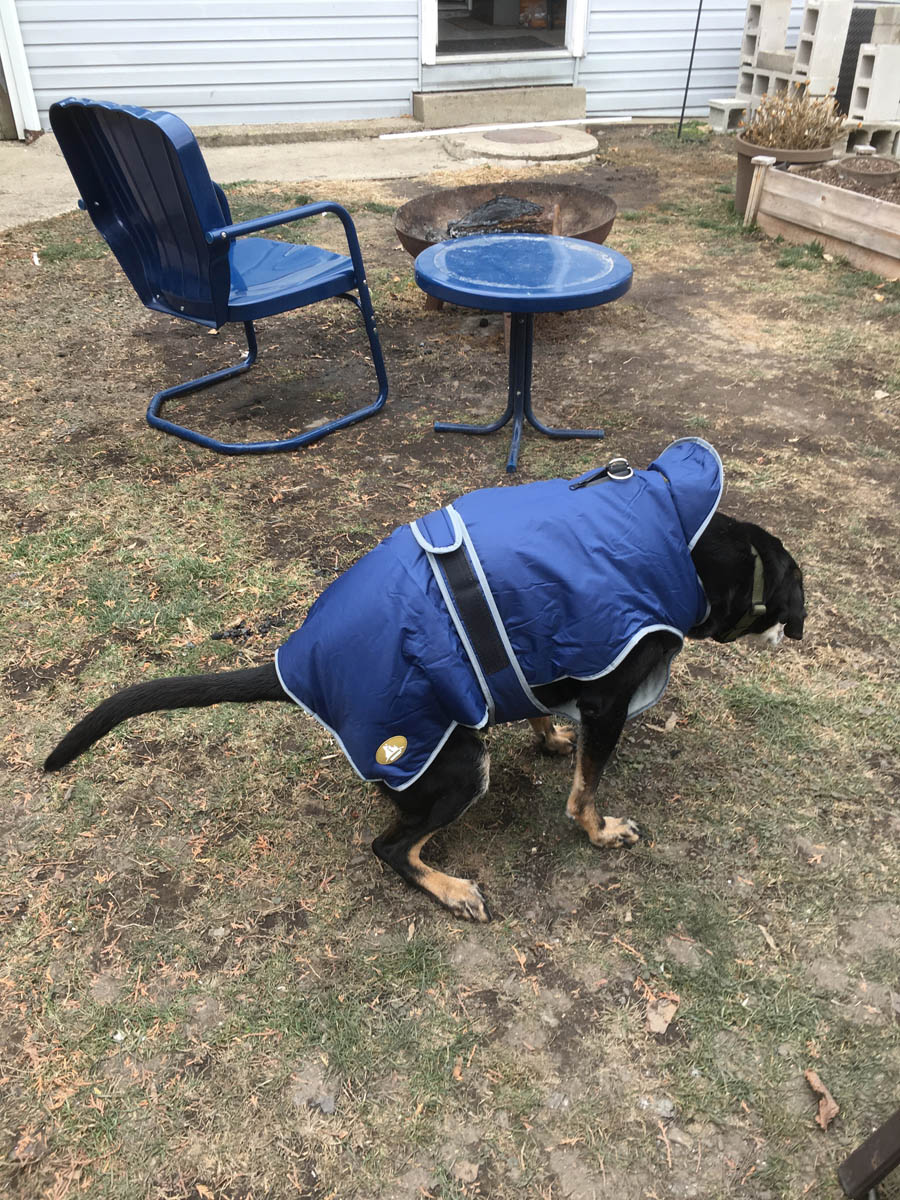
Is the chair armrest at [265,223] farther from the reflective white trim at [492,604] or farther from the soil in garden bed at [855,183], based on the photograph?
the soil in garden bed at [855,183]

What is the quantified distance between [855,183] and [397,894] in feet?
21.4

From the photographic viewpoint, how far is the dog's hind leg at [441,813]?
1991 mm

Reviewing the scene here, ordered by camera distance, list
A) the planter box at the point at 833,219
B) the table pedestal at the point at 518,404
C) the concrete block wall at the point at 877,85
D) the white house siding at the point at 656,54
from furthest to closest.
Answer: the white house siding at the point at 656,54, the concrete block wall at the point at 877,85, the planter box at the point at 833,219, the table pedestal at the point at 518,404

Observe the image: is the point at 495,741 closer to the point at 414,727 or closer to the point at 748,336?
the point at 414,727

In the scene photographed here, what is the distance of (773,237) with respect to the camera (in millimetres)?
6703

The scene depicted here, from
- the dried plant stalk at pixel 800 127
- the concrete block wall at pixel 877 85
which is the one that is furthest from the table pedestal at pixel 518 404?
the concrete block wall at pixel 877 85

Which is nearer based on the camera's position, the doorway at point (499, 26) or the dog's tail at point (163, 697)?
the dog's tail at point (163, 697)

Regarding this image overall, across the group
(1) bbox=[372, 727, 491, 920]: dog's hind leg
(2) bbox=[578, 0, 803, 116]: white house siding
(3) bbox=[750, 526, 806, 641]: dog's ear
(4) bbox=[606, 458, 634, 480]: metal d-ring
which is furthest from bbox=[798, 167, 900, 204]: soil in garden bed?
(1) bbox=[372, 727, 491, 920]: dog's hind leg

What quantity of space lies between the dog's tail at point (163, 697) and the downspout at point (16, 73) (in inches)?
344

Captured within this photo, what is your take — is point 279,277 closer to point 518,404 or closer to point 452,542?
point 518,404

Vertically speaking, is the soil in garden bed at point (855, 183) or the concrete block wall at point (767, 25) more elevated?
the concrete block wall at point (767, 25)

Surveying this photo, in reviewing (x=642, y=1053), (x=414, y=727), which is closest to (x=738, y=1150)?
(x=642, y=1053)

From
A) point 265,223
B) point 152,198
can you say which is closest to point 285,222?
point 265,223

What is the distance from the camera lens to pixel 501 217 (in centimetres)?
548
